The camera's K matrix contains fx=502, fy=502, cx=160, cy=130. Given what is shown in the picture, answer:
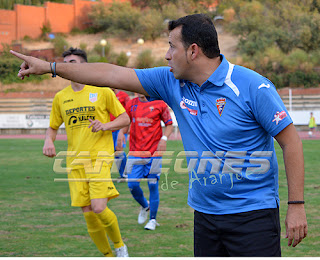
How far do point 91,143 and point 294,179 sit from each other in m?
3.38

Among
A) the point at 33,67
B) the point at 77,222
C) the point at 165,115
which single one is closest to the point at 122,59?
→ the point at 165,115

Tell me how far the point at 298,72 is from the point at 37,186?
39351 millimetres

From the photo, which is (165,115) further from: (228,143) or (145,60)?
(145,60)

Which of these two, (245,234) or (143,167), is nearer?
(245,234)

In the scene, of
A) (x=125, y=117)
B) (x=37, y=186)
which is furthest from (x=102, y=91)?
(x=37, y=186)

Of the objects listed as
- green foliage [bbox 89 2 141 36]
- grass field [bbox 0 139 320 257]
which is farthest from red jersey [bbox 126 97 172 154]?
green foliage [bbox 89 2 141 36]

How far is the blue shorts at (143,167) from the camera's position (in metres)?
8.31

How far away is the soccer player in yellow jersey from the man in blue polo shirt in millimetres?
2485

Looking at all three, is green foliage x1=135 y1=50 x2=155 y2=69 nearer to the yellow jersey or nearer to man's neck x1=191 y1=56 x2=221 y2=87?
the yellow jersey

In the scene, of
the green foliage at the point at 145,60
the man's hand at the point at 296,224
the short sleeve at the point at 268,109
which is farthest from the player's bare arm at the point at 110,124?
the green foliage at the point at 145,60

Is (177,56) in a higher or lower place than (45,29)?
higher

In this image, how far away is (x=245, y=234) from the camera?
3254mm

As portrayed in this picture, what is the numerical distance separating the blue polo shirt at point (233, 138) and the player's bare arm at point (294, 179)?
3.7 inches

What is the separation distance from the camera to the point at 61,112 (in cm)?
630
